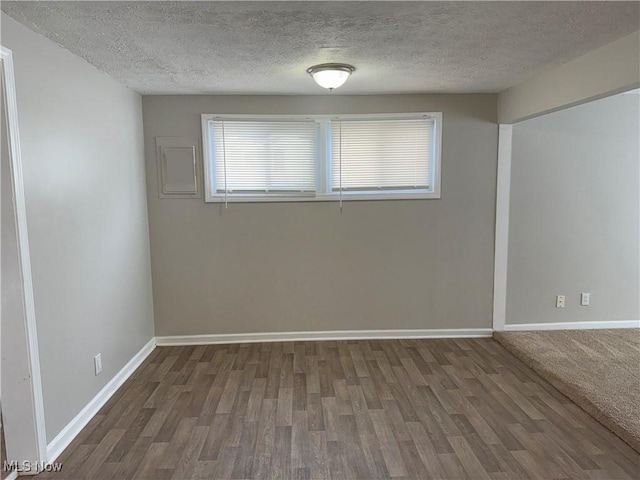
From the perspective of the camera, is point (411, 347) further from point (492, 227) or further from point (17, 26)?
point (17, 26)

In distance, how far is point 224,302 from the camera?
12.9 ft

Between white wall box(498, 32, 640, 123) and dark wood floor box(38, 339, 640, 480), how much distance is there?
6.86ft

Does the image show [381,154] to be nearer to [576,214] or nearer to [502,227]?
[502,227]

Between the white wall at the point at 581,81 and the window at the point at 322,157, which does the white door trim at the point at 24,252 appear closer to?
the window at the point at 322,157

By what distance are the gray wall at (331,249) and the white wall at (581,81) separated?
0.44m

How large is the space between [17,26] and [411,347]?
3.62 m

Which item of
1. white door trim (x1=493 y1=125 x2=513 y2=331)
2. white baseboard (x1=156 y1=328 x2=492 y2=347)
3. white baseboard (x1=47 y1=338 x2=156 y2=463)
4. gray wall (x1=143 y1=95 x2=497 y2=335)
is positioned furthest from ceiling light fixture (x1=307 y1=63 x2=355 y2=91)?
white baseboard (x1=47 y1=338 x2=156 y2=463)

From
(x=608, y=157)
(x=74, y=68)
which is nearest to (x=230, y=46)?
(x=74, y=68)

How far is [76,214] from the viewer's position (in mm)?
2539

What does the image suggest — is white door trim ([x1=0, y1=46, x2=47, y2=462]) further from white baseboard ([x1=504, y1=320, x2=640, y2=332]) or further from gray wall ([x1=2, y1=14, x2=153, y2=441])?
white baseboard ([x1=504, y1=320, x2=640, y2=332])

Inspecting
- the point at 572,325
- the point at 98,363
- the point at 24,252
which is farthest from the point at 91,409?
the point at 572,325

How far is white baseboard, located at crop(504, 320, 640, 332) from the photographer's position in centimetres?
402

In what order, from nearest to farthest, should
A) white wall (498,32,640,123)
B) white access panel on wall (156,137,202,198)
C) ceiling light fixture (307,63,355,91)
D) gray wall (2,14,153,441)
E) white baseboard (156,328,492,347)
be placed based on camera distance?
gray wall (2,14,153,441)
white wall (498,32,640,123)
ceiling light fixture (307,63,355,91)
white access panel on wall (156,137,202,198)
white baseboard (156,328,492,347)

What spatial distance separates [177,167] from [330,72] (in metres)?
1.78
